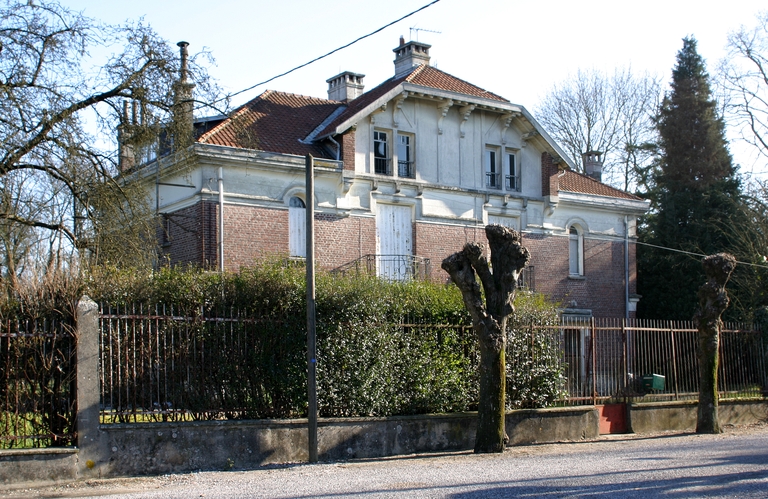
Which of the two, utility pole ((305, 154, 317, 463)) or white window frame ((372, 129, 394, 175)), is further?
white window frame ((372, 129, 394, 175))

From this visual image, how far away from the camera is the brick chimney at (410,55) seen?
1155 inches

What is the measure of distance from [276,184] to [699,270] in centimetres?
1880

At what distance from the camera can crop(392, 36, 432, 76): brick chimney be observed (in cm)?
2933

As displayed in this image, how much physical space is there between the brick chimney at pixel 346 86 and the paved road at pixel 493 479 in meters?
18.3

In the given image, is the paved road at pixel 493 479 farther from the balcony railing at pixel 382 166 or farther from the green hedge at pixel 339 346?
the balcony railing at pixel 382 166

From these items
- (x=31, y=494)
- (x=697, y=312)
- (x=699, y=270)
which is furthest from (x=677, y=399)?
(x=699, y=270)

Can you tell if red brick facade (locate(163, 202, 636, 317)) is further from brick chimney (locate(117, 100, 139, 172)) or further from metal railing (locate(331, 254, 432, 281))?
brick chimney (locate(117, 100, 139, 172))

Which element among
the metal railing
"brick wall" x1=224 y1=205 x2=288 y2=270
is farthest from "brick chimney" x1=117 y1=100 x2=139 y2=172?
the metal railing

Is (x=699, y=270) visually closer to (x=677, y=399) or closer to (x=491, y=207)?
(x=491, y=207)

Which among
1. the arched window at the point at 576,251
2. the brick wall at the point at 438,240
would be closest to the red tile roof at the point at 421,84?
the brick wall at the point at 438,240

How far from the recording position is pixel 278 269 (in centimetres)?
1427

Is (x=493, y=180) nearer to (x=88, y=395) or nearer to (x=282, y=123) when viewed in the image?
(x=282, y=123)

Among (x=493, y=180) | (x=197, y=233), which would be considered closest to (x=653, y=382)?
(x=493, y=180)

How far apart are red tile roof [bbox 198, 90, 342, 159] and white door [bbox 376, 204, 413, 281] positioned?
2.49 metres
